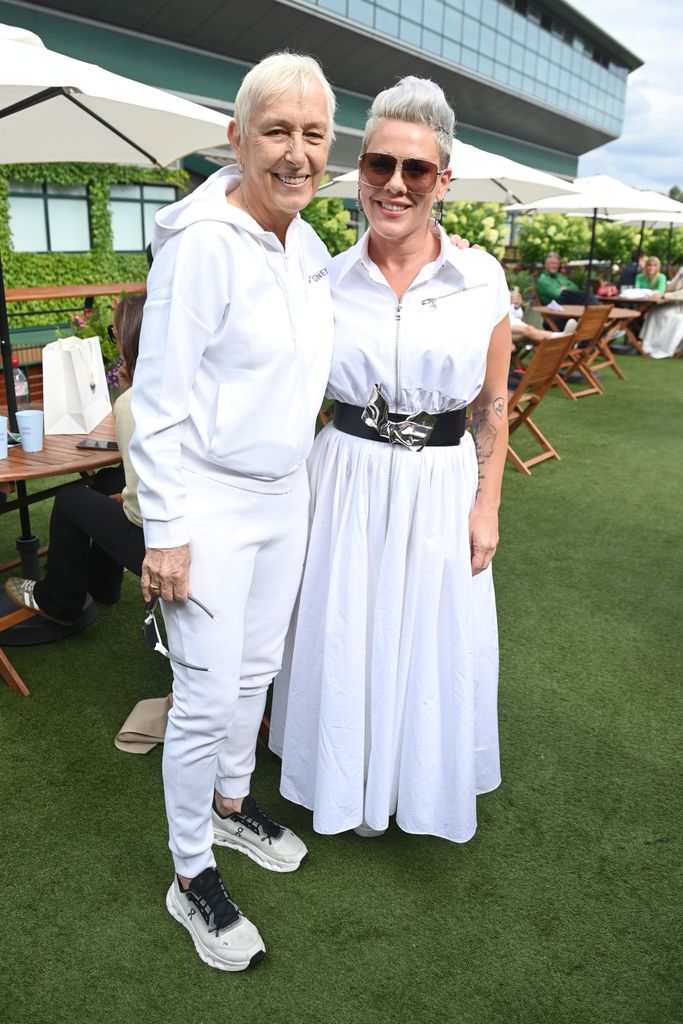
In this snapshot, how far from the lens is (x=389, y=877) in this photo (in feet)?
8.18

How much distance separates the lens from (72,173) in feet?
64.1

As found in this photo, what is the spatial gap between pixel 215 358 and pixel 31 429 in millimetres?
1902

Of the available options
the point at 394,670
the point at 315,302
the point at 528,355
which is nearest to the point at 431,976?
the point at 394,670

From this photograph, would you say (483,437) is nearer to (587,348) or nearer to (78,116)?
(78,116)

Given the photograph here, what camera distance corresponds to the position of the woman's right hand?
1847 millimetres

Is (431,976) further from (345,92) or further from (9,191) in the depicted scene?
(345,92)

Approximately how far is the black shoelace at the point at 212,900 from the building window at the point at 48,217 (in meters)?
19.2

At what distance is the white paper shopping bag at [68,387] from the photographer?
3684mm

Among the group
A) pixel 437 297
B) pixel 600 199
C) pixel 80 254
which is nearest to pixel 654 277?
pixel 600 199

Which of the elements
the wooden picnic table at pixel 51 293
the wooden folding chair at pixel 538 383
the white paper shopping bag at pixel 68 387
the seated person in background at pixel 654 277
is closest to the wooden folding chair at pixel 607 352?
the seated person in background at pixel 654 277

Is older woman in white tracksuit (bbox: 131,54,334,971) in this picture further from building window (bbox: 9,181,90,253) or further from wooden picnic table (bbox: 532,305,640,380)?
building window (bbox: 9,181,90,253)

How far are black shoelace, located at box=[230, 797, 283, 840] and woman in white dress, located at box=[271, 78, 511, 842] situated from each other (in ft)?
0.41

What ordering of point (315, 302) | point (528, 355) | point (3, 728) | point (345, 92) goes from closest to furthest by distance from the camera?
point (315, 302), point (3, 728), point (528, 355), point (345, 92)

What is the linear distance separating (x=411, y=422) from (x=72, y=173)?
65.6ft
